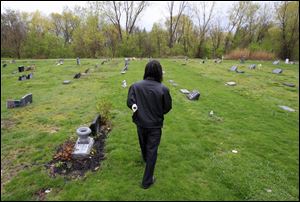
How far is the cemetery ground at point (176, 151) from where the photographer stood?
3.95 meters

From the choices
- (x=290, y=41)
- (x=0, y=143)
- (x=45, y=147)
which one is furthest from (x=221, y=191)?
(x=290, y=41)

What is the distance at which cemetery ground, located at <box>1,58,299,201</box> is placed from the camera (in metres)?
3.95

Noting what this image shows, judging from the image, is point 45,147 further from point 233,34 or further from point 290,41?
point 233,34

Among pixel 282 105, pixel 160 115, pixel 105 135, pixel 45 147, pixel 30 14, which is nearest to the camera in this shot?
pixel 160 115

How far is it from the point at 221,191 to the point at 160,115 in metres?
1.74

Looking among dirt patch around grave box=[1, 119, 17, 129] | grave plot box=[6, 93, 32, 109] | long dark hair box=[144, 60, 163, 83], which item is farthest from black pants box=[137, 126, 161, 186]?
grave plot box=[6, 93, 32, 109]

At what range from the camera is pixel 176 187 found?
404 cm

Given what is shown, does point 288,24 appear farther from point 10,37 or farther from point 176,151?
point 10,37

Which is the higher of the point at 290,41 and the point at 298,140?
the point at 290,41

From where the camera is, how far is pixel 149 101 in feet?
12.4

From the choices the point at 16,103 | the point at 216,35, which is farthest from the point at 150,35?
the point at 16,103

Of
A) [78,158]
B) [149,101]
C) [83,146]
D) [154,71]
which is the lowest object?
[78,158]

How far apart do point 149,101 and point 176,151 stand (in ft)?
6.92

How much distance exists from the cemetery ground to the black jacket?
4.08 ft
